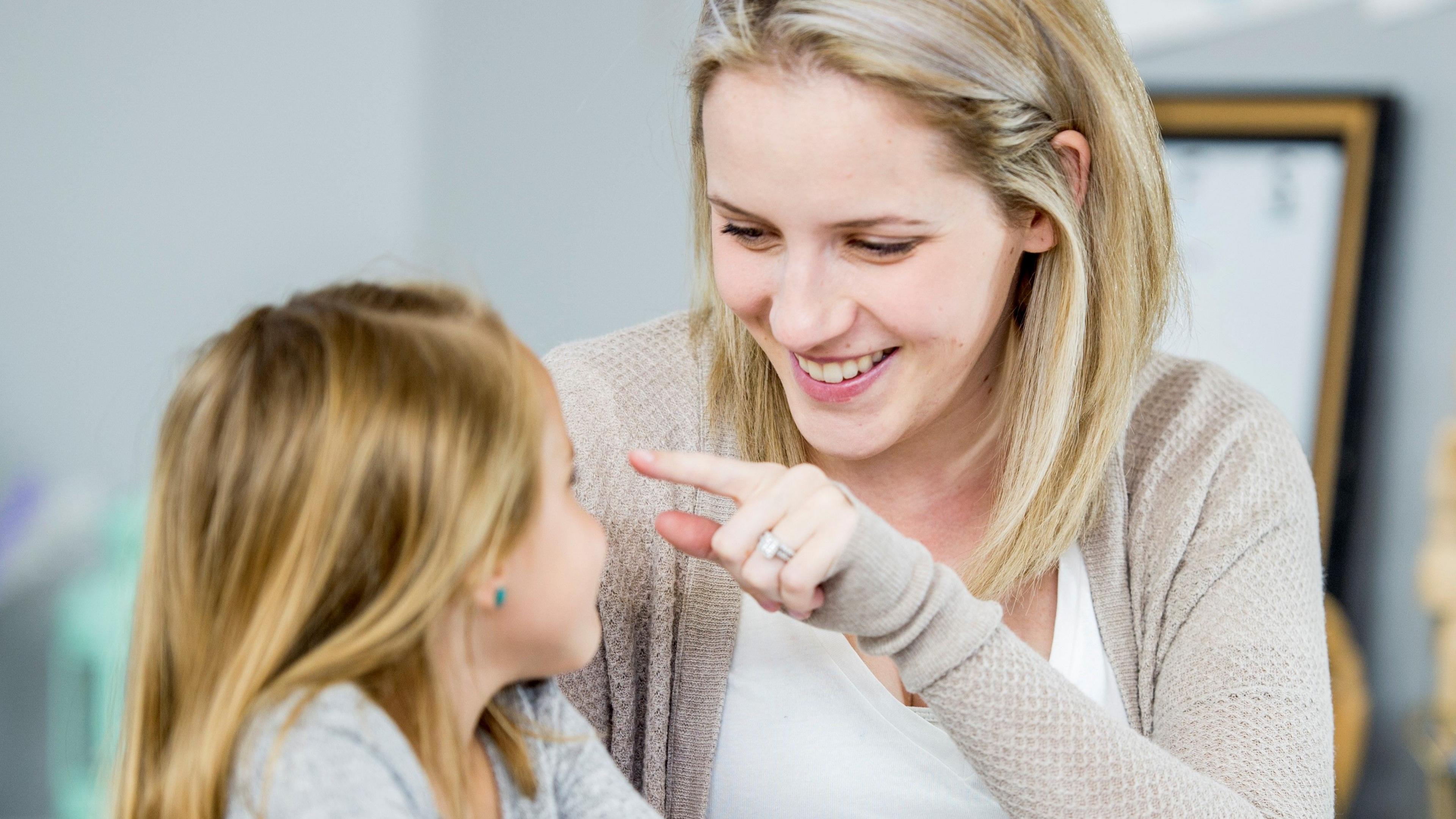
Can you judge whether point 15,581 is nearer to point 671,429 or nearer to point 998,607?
point 671,429

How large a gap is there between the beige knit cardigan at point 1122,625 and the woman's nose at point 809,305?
21cm

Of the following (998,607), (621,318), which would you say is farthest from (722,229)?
(621,318)

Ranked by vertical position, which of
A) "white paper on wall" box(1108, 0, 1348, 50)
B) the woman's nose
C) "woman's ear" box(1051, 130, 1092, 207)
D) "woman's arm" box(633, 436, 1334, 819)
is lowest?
"woman's arm" box(633, 436, 1334, 819)

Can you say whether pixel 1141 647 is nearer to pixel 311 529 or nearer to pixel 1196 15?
pixel 311 529

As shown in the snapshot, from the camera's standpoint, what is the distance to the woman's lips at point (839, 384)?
1124mm

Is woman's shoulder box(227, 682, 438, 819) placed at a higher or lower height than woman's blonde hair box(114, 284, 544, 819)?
lower

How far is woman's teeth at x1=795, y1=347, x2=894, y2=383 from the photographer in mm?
1119

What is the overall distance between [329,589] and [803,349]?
0.44 meters

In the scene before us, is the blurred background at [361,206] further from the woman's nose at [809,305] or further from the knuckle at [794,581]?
the knuckle at [794,581]

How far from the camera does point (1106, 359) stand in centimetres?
123

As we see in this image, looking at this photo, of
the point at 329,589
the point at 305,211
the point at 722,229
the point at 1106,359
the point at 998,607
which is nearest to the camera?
the point at 329,589

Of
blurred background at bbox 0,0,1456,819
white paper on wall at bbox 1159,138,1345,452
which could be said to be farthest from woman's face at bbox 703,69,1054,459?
white paper on wall at bbox 1159,138,1345,452

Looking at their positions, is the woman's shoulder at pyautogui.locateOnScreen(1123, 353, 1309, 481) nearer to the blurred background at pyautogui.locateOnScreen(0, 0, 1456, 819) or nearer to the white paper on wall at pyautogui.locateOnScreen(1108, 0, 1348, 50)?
the blurred background at pyautogui.locateOnScreen(0, 0, 1456, 819)

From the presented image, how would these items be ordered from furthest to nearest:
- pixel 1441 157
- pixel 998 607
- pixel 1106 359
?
pixel 1441 157
pixel 1106 359
pixel 998 607
